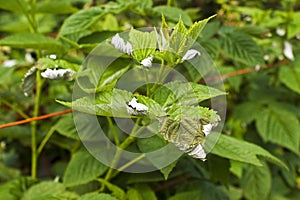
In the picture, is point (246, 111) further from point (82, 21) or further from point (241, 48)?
point (82, 21)

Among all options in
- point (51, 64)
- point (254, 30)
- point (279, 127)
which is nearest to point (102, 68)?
point (51, 64)

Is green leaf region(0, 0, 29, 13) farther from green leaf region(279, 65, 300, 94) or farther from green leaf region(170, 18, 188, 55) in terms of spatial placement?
green leaf region(279, 65, 300, 94)

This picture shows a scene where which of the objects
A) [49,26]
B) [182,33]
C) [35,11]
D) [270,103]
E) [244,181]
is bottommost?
[244,181]

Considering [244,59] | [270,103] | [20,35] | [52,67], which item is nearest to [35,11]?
[20,35]

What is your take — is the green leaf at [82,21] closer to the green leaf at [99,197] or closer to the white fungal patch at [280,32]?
the green leaf at [99,197]

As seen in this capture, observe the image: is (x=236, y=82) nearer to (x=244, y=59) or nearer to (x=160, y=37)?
(x=244, y=59)
